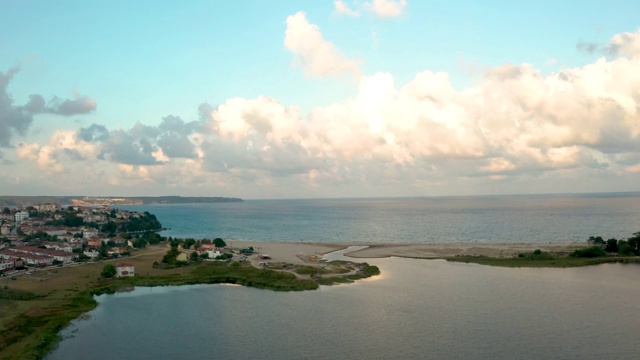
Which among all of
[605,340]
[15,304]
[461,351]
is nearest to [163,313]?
[15,304]

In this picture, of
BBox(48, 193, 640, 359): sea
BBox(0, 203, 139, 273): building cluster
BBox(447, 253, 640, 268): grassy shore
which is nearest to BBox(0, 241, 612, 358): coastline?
BBox(48, 193, 640, 359): sea

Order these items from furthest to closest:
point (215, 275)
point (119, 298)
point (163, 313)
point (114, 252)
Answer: point (114, 252) < point (215, 275) < point (119, 298) < point (163, 313)

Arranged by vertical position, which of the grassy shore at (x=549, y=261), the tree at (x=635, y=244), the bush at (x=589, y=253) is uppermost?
the tree at (x=635, y=244)

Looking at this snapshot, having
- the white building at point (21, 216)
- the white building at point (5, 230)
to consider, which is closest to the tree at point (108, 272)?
the white building at point (5, 230)

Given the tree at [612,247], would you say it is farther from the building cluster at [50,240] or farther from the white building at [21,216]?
the white building at [21,216]

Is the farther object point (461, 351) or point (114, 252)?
point (114, 252)

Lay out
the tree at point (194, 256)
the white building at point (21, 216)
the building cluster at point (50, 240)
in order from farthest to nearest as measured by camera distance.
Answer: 1. the white building at point (21, 216)
2. the tree at point (194, 256)
3. the building cluster at point (50, 240)

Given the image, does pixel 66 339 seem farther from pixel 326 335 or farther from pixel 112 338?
pixel 326 335
